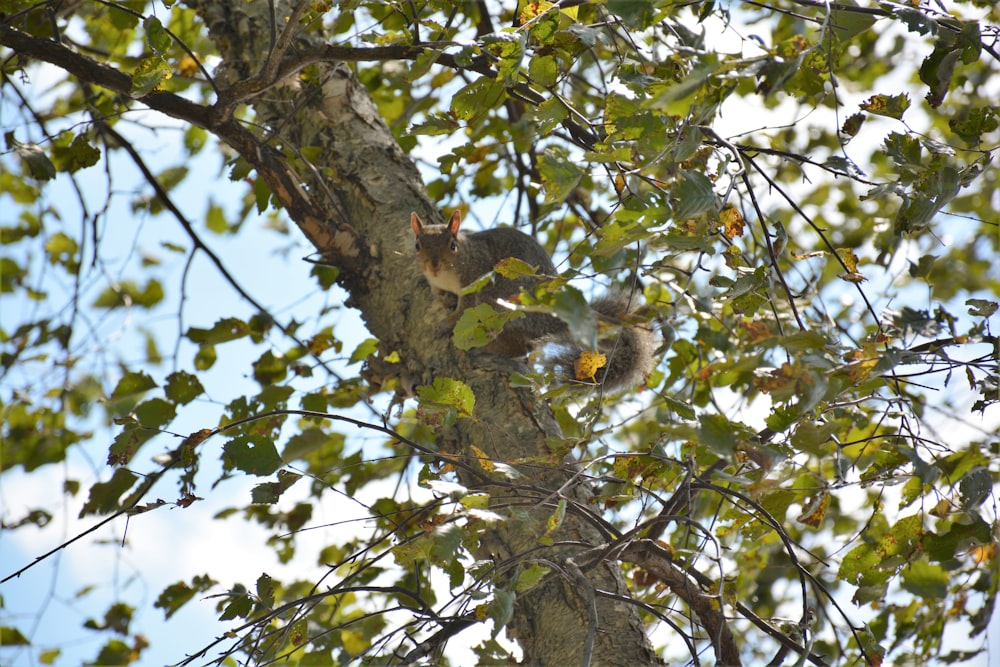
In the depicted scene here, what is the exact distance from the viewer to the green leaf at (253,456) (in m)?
1.48

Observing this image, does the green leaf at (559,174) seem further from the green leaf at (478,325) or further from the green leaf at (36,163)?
the green leaf at (36,163)

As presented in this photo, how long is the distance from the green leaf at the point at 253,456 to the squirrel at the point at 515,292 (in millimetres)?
986

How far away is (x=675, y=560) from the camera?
1522 millimetres

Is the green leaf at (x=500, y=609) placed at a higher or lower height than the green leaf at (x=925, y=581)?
lower

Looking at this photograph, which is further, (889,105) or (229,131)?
(229,131)

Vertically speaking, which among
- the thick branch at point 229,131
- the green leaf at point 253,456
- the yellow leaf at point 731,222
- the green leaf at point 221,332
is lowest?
the green leaf at point 253,456

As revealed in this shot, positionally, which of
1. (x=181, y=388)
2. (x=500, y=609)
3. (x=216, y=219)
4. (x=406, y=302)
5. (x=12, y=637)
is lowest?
(x=500, y=609)

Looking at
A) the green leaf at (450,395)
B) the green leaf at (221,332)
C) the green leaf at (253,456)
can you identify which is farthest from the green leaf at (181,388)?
the green leaf at (450,395)

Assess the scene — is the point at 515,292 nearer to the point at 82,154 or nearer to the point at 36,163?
the point at 82,154

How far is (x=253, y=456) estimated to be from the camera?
1.48 m

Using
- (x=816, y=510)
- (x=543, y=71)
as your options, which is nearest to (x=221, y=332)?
(x=543, y=71)

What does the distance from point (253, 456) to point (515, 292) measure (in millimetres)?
1717

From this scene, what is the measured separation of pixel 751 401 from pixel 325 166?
57.3 inches

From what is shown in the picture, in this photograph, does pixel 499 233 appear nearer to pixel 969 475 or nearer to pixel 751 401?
pixel 751 401
